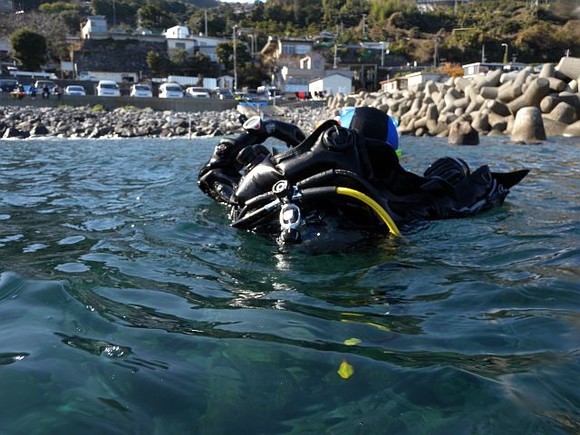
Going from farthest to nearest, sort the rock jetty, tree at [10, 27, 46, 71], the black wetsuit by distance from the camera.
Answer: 1. tree at [10, 27, 46, 71]
2. the rock jetty
3. the black wetsuit

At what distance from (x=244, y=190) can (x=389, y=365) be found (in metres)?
2.76

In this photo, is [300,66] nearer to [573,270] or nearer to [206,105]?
[206,105]

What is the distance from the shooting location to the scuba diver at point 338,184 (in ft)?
13.4

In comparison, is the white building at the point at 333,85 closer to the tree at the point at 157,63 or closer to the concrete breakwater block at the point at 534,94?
the tree at the point at 157,63

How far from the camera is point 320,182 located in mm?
4141

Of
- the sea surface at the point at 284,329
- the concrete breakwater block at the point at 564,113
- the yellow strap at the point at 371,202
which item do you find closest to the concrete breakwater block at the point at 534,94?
the concrete breakwater block at the point at 564,113

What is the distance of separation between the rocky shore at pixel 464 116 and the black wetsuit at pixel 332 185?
398 inches

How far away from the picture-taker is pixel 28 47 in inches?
2215

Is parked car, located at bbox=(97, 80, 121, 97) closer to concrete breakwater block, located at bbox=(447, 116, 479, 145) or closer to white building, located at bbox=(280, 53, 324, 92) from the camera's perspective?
white building, located at bbox=(280, 53, 324, 92)

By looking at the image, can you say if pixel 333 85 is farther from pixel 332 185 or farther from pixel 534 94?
pixel 332 185

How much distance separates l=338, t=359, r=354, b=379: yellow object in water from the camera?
2.24 meters

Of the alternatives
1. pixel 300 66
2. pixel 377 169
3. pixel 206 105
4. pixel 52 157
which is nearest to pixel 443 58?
pixel 300 66

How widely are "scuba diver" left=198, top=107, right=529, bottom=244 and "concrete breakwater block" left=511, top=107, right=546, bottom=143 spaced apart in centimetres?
1087

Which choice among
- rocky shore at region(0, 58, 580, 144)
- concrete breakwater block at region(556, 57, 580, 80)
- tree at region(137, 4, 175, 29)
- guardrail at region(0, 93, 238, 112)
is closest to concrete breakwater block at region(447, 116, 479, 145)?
rocky shore at region(0, 58, 580, 144)
